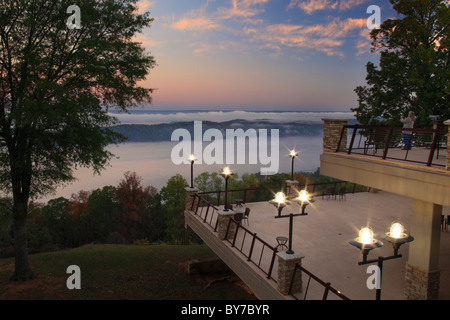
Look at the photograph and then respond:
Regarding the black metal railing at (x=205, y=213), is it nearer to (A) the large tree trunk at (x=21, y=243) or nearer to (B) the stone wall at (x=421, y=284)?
(B) the stone wall at (x=421, y=284)

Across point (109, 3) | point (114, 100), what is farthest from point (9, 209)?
point (109, 3)

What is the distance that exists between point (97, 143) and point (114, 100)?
165 inches

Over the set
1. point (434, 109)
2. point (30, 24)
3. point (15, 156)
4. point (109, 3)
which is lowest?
point (15, 156)

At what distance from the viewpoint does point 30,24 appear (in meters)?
12.6

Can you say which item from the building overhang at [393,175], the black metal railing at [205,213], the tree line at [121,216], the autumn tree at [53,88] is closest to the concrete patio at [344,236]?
the black metal railing at [205,213]

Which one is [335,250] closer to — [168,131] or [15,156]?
[15,156]

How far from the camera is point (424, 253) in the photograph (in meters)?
7.45

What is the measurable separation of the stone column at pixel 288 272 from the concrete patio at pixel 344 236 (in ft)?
1.02

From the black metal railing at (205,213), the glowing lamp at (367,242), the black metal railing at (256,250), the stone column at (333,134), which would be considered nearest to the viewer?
the glowing lamp at (367,242)

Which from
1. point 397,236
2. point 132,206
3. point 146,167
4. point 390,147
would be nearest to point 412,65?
point 390,147

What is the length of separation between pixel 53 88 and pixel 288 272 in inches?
435

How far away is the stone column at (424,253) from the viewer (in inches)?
288

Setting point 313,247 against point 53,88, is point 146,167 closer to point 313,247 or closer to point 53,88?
point 53,88

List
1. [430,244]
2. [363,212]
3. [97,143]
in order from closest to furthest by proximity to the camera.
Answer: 1. [430,244]
2. [97,143]
3. [363,212]
